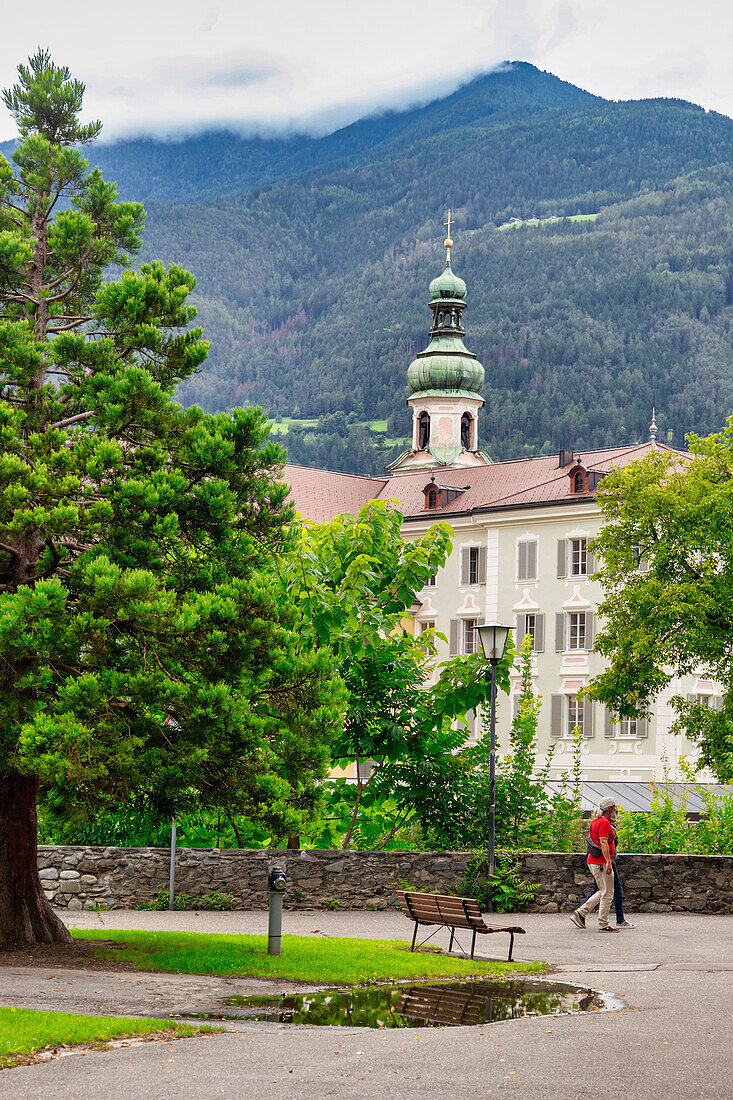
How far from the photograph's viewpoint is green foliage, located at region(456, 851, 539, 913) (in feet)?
68.2

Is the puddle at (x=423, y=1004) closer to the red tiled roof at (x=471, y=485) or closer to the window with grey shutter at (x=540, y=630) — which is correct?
the red tiled roof at (x=471, y=485)

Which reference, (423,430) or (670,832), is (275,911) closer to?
(670,832)

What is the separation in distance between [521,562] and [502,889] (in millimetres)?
47042

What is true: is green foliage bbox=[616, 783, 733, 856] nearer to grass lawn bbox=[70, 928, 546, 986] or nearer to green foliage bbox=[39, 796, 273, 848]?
green foliage bbox=[39, 796, 273, 848]

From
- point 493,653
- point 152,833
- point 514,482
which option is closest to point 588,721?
point 514,482

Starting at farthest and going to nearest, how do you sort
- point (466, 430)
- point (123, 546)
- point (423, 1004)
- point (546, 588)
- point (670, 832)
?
1. point (466, 430)
2. point (546, 588)
3. point (670, 832)
4. point (123, 546)
5. point (423, 1004)

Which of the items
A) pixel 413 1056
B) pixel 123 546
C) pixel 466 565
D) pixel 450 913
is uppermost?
pixel 466 565

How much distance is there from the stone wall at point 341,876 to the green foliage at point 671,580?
523 inches

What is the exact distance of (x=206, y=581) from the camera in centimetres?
1430

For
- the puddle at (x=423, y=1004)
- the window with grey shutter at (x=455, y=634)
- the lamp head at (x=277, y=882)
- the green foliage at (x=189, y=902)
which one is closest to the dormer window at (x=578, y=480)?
the window with grey shutter at (x=455, y=634)

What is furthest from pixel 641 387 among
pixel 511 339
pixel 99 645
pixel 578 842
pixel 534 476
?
pixel 99 645

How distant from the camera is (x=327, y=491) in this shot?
268 ft

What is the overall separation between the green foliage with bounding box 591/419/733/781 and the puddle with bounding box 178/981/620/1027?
23.0 metres

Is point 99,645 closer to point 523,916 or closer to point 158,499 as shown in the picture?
point 158,499
